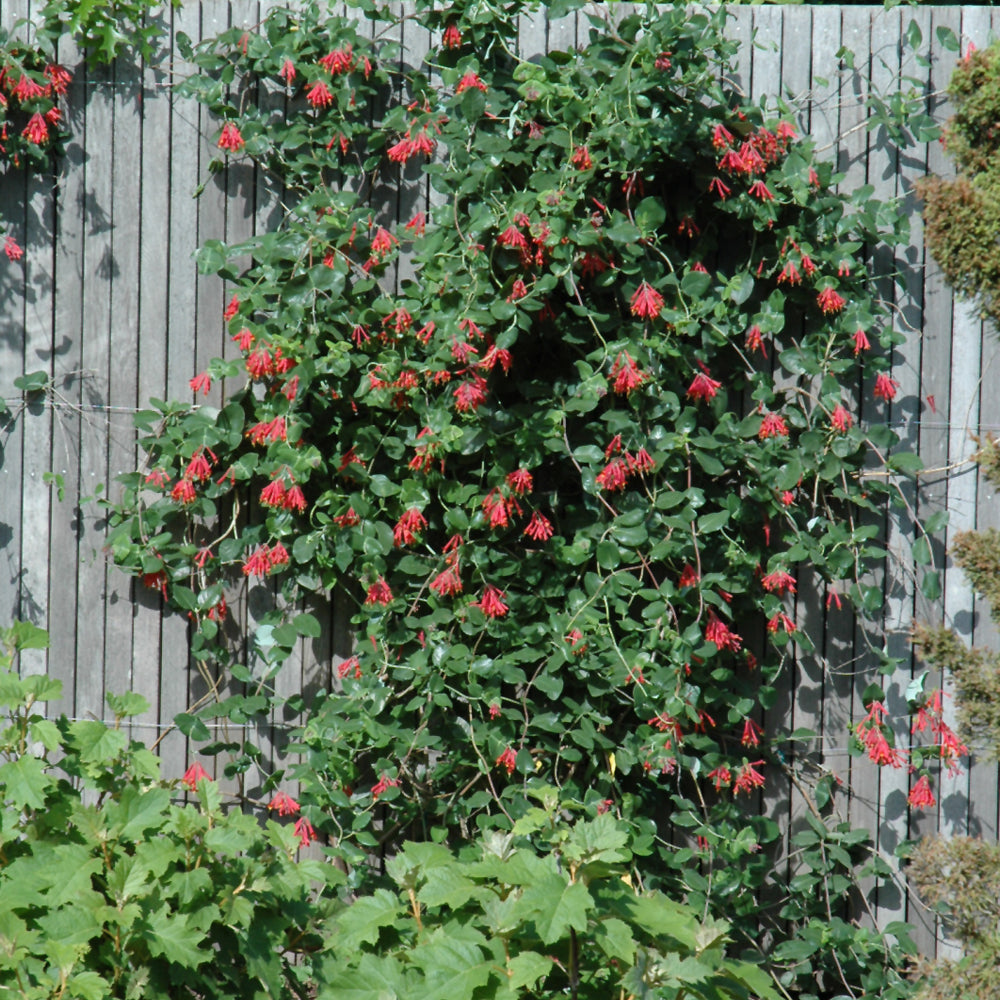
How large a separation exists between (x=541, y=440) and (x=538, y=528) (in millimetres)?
235

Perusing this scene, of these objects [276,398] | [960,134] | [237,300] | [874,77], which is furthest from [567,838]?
[874,77]

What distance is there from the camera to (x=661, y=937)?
7.31ft

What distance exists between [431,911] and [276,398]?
1.36 m

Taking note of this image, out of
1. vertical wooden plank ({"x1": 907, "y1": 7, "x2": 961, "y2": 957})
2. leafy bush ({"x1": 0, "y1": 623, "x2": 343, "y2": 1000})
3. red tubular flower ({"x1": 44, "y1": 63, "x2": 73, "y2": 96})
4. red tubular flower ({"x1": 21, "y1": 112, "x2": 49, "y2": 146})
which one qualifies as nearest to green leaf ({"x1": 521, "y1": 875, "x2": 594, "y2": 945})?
leafy bush ({"x1": 0, "y1": 623, "x2": 343, "y2": 1000})

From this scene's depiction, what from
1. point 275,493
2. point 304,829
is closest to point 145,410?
Answer: point 275,493

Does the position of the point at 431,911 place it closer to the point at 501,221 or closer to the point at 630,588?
the point at 630,588

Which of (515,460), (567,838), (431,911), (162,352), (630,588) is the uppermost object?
(162,352)

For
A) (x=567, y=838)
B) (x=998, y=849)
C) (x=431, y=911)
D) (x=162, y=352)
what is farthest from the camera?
(x=162, y=352)

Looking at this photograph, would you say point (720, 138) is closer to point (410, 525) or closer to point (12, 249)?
point (410, 525)

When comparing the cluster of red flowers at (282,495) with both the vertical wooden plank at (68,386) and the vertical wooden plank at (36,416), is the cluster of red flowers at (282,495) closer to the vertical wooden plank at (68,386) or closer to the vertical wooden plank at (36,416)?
the vertical wooden plank at (68,386)

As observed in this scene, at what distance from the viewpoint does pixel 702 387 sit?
288cm

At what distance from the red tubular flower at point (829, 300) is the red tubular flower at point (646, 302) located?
450 millimetres

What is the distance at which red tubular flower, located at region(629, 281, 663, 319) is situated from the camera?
2783mm

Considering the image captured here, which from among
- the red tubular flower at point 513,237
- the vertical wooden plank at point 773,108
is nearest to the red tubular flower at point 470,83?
the red tubular flower at point 513,237
